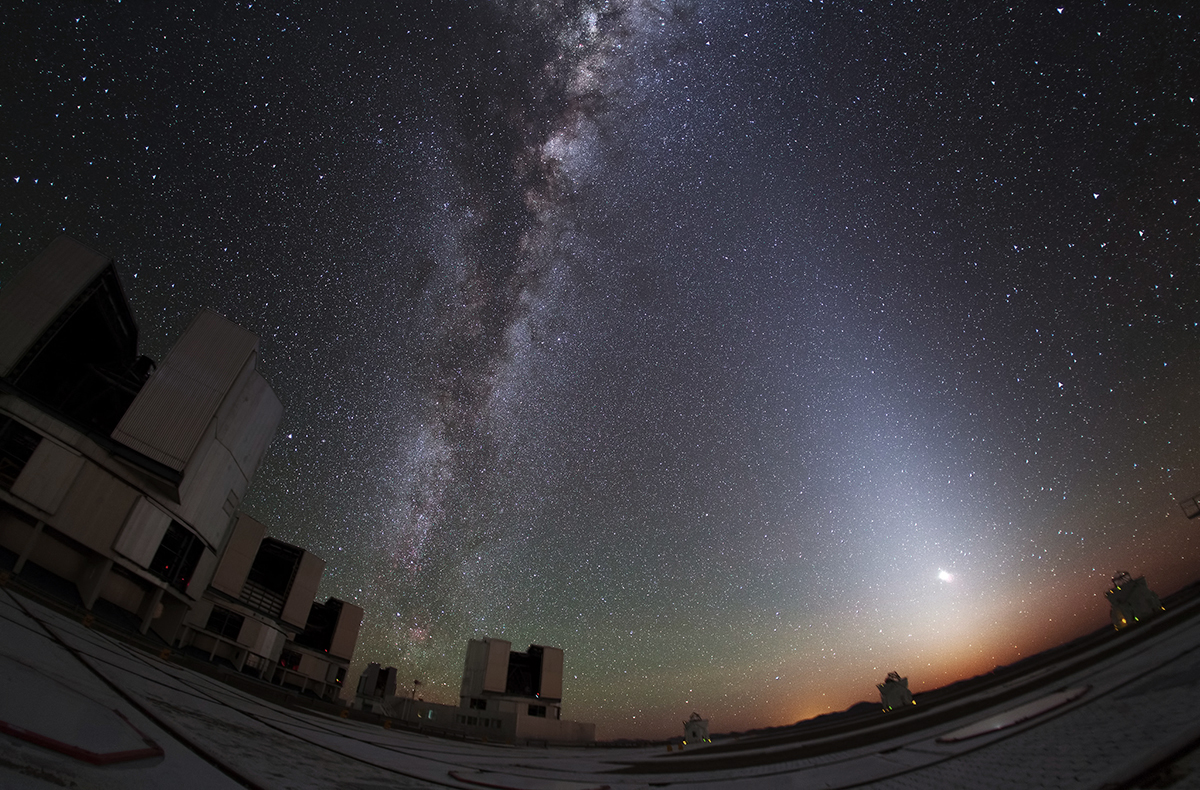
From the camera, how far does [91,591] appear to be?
19438 millimetres

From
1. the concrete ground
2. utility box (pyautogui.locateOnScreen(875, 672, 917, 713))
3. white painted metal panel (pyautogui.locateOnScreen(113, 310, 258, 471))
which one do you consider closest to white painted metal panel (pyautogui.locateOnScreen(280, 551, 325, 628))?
white painted metal panel (pyautogui.locateOnScreen(113, 310, 258, 471))

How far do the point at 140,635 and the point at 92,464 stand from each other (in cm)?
769

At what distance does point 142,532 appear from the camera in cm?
2139

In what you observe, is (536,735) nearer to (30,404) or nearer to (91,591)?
(91,591)

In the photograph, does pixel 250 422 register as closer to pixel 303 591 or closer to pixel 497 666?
pixel 303 591

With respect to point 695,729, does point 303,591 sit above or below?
above

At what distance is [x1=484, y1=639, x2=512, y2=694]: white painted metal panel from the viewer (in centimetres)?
4157

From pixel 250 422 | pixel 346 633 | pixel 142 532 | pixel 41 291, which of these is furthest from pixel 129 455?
pixel 346 633

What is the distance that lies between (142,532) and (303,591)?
1674cm

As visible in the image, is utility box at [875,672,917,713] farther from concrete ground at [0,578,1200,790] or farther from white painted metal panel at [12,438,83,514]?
white painted metal panel at [12,438,83,514]

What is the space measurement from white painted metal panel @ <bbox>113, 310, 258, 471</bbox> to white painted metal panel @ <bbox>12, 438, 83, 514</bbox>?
1.75 metres

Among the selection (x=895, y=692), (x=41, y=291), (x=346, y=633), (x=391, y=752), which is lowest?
(x=895, y=692)

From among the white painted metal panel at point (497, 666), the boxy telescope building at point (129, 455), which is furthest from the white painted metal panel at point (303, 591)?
the white painted metal panel at point (497, 666)

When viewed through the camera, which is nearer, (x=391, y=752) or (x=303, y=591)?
(x=391, y=752)
